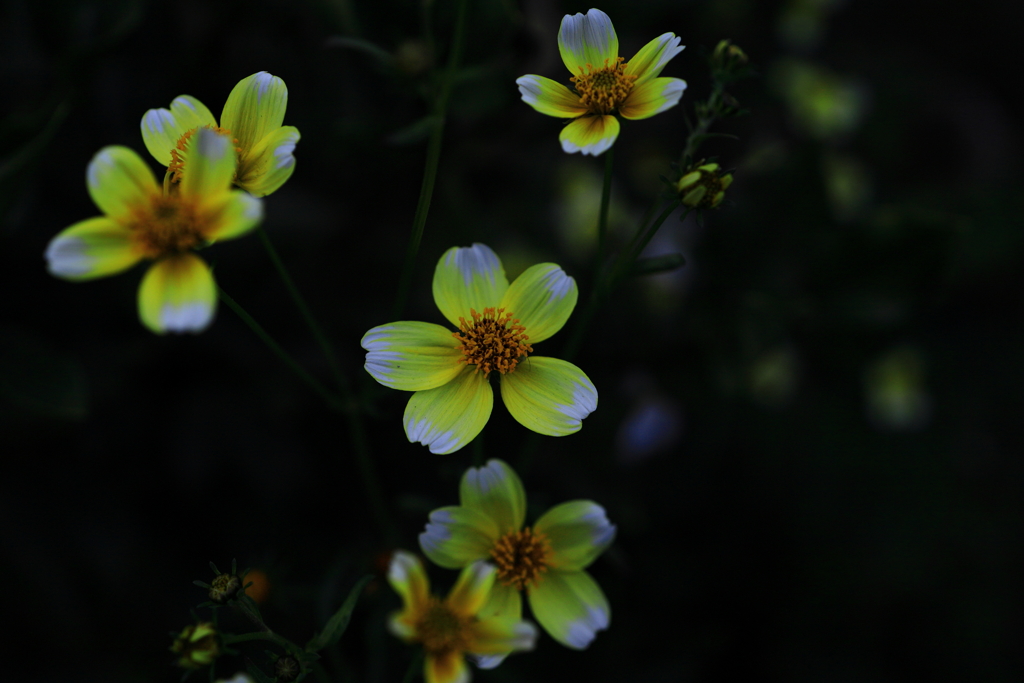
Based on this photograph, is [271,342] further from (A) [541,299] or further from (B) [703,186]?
(B) [703,186]

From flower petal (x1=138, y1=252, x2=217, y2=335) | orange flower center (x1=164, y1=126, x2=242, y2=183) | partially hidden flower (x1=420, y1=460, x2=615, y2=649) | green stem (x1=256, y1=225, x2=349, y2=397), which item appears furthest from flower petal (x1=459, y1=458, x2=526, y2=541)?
orange flower center (x1=164, y1=126, x2=242, y2=183)

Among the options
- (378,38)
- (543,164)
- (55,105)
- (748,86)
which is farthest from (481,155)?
(748,86)

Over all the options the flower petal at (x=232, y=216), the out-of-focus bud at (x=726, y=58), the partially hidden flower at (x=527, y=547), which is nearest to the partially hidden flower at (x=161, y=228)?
the flower petal at (x=232, y=216)

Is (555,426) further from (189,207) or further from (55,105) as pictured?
(55,105)

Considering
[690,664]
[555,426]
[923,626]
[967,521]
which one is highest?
[555,426]

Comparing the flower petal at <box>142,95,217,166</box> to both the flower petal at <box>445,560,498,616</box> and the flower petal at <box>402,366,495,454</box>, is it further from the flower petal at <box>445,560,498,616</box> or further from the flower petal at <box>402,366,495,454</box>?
the flower petal at <box>445,560,498,616</box>

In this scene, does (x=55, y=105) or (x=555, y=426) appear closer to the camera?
(x=555, y=426)

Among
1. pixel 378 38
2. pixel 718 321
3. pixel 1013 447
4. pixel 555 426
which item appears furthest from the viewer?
pixel 1013 447
